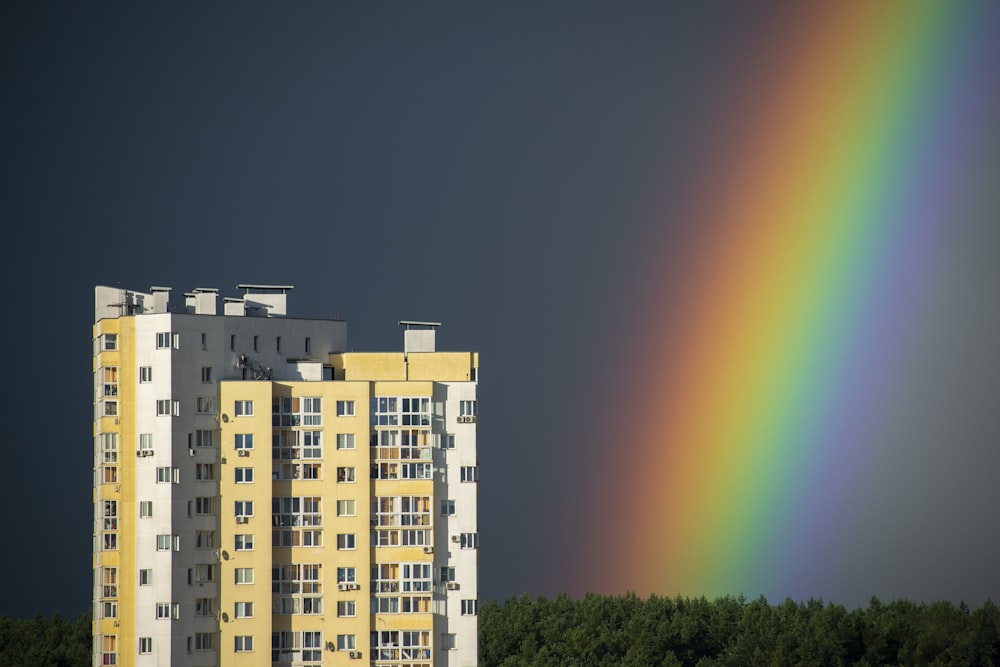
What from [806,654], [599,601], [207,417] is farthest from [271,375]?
[599,601]

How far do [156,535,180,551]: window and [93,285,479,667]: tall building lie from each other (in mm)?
66

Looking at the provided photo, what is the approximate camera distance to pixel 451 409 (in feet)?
177

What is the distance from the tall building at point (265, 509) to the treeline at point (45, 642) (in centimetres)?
2216

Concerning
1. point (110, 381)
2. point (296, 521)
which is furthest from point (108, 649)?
point (110, 381)

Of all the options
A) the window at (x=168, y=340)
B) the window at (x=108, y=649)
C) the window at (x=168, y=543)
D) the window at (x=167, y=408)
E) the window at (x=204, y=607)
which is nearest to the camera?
the window at (x=168, y=543)

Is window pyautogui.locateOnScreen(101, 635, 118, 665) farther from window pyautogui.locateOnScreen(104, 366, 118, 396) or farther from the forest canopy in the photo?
the forest canopy

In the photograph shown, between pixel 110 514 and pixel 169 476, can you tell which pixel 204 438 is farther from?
pixel 110 514

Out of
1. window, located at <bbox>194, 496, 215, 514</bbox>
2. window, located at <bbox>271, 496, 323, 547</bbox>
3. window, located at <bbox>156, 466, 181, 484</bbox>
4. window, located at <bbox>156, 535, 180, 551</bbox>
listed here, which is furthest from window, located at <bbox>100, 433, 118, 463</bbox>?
window, located at <bbox>271, 496, 323, 547</bbox>

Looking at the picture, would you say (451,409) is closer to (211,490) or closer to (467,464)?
(467,464)

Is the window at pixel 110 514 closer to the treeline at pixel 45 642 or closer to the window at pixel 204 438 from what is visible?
the window at pixel 204 438

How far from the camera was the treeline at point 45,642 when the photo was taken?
73.3 metres

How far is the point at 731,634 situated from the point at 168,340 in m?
41.5

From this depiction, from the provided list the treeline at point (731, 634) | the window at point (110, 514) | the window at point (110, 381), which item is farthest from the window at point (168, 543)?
the treeline at point (731, 634)

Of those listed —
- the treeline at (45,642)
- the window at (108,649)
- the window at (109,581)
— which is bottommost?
the treeline at (45,642)
